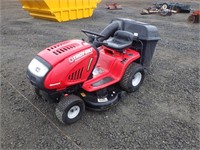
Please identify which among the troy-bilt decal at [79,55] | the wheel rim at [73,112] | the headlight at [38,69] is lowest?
the wheel rim at [73,112]

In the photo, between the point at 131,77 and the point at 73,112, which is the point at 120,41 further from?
the point at 73,112

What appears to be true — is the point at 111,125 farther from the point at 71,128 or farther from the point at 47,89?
the point at 47,89

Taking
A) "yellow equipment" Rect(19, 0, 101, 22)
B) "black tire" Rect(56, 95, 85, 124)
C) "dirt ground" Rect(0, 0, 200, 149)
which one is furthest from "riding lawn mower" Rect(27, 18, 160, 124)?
"yellow equipment" Rect(19, 0, 101, 22)

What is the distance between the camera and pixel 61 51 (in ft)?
8.31

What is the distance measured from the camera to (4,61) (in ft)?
14.3

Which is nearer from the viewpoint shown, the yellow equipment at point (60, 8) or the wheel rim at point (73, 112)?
the wheel rim at point (73, 112)

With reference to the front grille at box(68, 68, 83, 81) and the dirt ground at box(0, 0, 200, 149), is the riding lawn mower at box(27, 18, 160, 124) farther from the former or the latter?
the dirt ground at box(0, 0, 200, 149)

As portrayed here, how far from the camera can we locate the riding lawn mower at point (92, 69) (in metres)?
2.41

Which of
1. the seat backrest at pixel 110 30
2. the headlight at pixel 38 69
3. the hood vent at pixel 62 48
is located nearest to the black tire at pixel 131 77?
the seat backrest at pixel 110 30

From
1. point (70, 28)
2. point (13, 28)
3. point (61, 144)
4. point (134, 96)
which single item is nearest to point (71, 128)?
point (61, 144)

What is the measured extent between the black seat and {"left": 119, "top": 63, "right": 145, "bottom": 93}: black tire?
0.33 metres

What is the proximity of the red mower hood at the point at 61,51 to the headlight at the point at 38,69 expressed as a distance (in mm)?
85

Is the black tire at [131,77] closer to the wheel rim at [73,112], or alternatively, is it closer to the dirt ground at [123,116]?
the dirt ground at [123,116]

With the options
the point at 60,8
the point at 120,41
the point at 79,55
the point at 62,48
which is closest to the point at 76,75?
the point at 79,55
